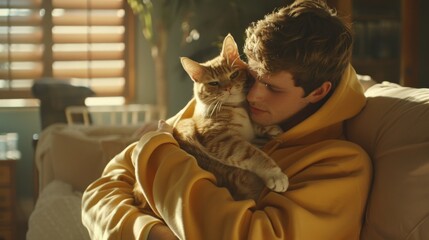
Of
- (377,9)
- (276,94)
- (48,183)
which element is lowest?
(48,183)

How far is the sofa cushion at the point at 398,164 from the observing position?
1.26m

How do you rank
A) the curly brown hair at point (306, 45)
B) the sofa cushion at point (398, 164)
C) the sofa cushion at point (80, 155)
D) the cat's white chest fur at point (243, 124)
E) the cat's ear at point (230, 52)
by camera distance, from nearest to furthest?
the sofa cushion at point (398, 164)
the curly brown hair at point (306, 45)
the cat's white chest fur at point (243, 124)
the cat's ear at point (230, 52)
the sofa cushion at point (80, 155)

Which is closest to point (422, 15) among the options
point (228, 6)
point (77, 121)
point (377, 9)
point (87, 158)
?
point (377, 9)

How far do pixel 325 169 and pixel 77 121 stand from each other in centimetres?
269

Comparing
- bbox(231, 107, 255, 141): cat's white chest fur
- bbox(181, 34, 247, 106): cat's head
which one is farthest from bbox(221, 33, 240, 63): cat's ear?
bbox(231, 107, 255, 141): cat's white chest fur

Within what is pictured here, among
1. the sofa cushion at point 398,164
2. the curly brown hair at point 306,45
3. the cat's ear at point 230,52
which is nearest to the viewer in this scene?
the sofa cushion at point 398,164

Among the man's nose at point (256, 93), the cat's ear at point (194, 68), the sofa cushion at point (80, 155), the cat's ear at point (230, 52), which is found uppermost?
the cat's ear at point (230, 52)

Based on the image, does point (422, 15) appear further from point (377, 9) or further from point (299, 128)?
point (299, 128)

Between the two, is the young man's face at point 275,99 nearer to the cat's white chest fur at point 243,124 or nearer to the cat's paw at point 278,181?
the cat's white chest fur at point 243,124

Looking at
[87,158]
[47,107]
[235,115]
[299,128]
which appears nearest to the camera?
[299,128]

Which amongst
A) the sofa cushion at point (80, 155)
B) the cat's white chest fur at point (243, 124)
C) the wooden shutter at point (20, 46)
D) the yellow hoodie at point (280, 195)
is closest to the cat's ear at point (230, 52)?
the cat's white chest fur at point (243, 124)

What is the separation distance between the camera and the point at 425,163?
1.26 metres

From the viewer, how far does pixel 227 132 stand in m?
1.52

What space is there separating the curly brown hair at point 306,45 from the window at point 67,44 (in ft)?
10.4
